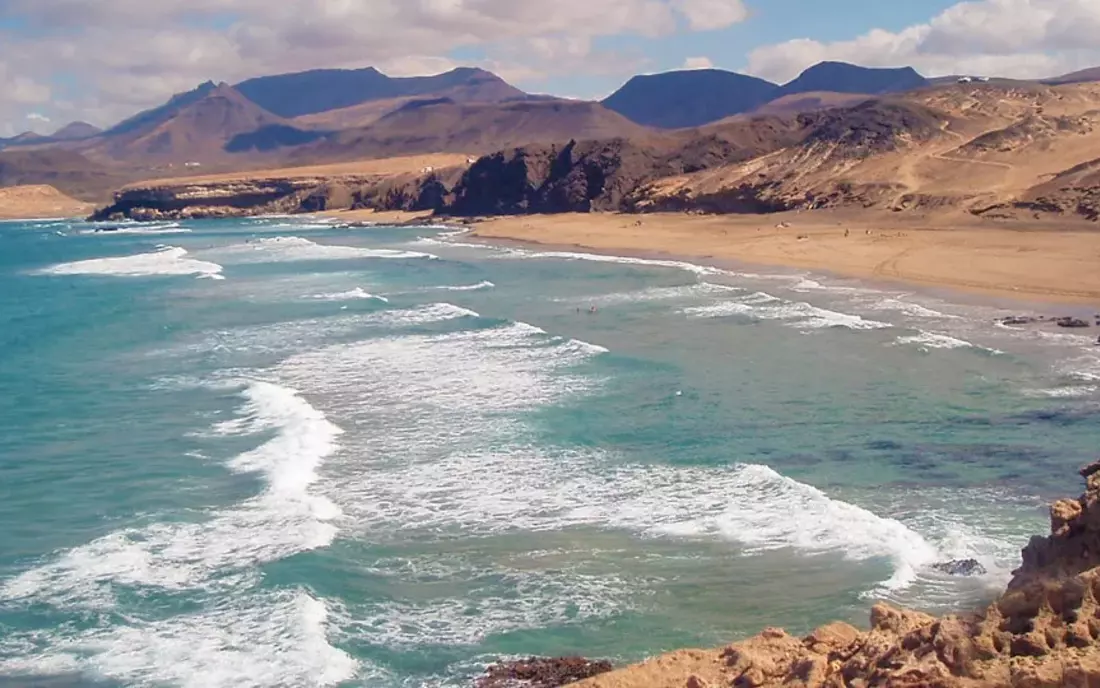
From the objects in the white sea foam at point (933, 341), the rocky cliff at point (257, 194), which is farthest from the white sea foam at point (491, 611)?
the rocky cliff at point (257, 194)

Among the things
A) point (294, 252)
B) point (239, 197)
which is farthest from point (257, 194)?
point (294, 252)

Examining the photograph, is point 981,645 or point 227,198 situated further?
point 227,198

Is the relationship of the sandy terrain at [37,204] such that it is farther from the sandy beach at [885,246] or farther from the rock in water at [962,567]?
the rock in water at [962,567]

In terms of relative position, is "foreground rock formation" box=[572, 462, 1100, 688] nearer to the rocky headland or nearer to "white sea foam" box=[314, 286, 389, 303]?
the rocky headland

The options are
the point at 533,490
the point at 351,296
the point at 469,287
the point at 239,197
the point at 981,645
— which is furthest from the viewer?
the point at 239,197

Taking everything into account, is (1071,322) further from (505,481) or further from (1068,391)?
(505,481)

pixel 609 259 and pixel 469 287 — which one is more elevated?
pixel 609 259
